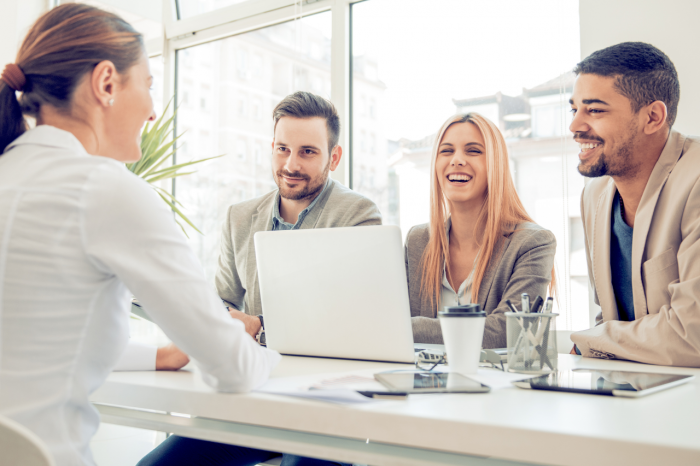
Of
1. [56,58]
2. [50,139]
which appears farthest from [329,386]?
[56,58]

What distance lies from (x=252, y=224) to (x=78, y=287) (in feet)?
4.38

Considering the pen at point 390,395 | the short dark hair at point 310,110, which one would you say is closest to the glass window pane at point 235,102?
the short dark hair at point 310,110

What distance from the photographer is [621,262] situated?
1754 mm

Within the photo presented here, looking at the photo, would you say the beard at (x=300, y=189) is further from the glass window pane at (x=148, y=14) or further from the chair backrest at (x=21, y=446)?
the glass window pane at (x=148, y=14)

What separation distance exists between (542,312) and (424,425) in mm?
487

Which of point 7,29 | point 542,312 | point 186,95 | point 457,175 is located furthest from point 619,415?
point 7,29

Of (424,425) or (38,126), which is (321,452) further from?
(38,126)

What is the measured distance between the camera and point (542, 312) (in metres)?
1.10

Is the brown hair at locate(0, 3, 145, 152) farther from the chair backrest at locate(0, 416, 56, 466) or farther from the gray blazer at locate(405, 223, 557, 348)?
the gray blazer at locate(405, 223, 557, 348)

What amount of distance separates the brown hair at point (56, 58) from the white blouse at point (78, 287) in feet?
0.52

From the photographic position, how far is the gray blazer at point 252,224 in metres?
2.07

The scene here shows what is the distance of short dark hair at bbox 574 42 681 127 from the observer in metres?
1.75

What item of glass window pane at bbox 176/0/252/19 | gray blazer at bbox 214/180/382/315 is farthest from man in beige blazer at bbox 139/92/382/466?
glass window pane at bbox 176/0/252/19

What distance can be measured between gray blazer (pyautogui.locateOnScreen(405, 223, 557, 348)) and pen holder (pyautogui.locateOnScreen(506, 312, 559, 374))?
424 millimetres
